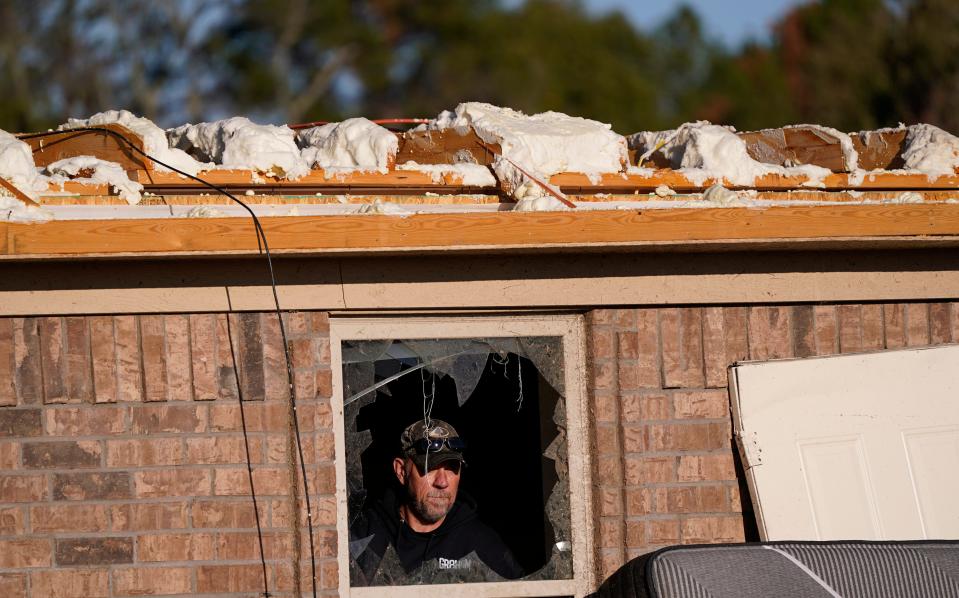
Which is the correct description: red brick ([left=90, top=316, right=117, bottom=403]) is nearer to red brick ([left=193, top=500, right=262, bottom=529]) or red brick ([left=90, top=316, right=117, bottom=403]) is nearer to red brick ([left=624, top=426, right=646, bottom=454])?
red brick ([left=193, top=500, right=262, bottom=529])

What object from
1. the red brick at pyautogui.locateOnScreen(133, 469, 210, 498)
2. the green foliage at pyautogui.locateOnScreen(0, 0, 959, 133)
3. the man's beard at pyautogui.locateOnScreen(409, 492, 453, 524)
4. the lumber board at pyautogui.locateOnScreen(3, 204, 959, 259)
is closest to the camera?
the lumber board at pyautogui.locateOnScreen(3, 204, 959, 259)

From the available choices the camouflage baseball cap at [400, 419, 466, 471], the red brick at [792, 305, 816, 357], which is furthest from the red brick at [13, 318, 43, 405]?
the red brick at [792, 305, 816, 357]

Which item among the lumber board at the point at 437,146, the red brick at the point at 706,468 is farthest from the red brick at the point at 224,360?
the red brick at the point at 706,468

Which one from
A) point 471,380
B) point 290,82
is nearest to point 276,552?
point 471,380

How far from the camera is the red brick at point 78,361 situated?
4.07 m

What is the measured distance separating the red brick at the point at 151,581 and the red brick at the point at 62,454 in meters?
0.41

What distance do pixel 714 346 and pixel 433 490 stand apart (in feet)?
4.26

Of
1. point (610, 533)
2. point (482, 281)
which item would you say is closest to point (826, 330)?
point (610, 533)

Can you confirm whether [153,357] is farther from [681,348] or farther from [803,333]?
[803,333]

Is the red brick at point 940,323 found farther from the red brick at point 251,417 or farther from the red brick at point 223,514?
the red brick at point 223,514

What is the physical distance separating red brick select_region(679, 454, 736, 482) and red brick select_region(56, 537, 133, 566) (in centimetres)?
209

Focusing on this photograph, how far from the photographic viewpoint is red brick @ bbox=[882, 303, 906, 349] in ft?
14.7

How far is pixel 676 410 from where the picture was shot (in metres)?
4.35

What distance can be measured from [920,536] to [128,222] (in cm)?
317
